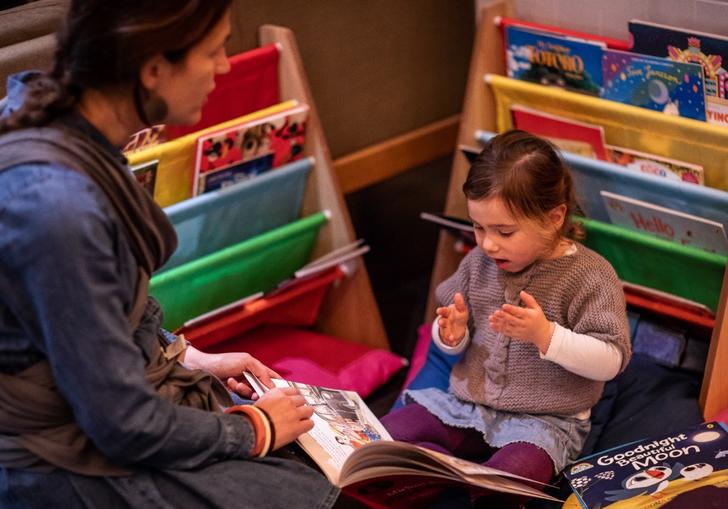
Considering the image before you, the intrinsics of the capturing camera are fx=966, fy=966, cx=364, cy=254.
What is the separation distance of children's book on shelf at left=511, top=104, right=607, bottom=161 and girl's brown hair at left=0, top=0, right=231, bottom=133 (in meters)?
0.94

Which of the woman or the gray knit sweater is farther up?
the woman

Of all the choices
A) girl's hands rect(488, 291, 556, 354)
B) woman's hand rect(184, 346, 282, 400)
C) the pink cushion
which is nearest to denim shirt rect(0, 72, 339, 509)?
woman's hand rect(184, 346, 282, 400)

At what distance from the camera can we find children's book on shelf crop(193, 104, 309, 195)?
1798mm

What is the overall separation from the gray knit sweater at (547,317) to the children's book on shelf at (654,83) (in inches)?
13.1

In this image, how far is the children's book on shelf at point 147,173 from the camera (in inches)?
66.6

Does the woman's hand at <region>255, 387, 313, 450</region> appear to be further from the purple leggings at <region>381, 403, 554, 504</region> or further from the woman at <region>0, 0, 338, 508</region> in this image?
the purple leggings at <region>381, 403, 554, 504</region>

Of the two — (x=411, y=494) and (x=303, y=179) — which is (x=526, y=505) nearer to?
(x=411, y=494)

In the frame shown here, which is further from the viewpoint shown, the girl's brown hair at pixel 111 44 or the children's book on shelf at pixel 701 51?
the children's book on shelf at pixel 701 51

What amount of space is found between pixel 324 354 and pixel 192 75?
1082mm

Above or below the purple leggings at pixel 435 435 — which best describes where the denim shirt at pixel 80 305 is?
above

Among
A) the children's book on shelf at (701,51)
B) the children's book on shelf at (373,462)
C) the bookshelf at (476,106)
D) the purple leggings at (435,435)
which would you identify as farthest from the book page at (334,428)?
the children's book on shelf at (701,51)

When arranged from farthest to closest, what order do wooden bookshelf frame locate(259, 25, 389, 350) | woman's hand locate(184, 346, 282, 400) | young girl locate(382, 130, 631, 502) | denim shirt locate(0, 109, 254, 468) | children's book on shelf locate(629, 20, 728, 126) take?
wooden bookshelf frame locate(259, 25, 389, 350) → children's book on shelf locate(629, 20, 728, 126) → young girl locate(382, 130, 631, 502) → woman's hand locate(184, 346, 282, 400) → denim shirt locate(0, 109, 254, 468)

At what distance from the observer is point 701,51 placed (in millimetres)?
1588

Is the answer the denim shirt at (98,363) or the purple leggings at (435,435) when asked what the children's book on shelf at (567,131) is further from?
the denim shirt at (98,363)
